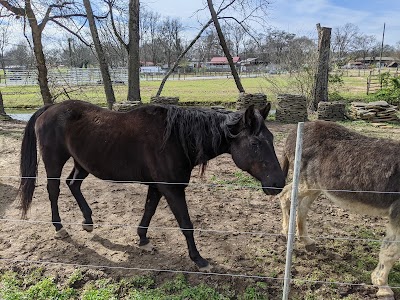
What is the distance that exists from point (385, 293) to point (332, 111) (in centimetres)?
1001

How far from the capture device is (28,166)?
3.76 metres

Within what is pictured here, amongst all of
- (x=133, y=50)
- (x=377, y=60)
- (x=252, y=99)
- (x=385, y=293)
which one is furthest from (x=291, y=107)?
(x=377, y=60)

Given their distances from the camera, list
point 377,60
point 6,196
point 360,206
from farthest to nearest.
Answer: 1. point 377,60
2. point 6,196
3. point 360,206

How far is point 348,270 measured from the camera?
3141mm

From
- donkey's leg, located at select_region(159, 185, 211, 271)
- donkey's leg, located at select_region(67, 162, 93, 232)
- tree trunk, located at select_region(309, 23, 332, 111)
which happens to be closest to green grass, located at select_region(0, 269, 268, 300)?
donkey's leg, located at select_region(159, 185, 211, 271)

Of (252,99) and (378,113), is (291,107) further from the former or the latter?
(378,113)

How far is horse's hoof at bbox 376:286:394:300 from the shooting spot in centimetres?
273

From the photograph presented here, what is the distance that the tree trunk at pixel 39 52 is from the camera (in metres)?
9.96

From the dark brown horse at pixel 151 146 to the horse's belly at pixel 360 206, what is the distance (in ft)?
2.55

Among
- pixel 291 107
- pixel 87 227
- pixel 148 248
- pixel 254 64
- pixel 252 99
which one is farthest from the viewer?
pixel 254 64

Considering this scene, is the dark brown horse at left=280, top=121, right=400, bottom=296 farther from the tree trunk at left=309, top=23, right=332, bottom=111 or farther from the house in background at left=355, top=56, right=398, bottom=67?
the house in background at left=355, top=56, right=398, bottom=67

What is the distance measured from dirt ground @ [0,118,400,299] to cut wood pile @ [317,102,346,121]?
7.92 meters

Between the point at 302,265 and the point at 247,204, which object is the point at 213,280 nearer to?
the point at 302,265

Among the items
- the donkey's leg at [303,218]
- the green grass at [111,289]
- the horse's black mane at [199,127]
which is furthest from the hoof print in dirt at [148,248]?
the donkey's leg at [303,218]
